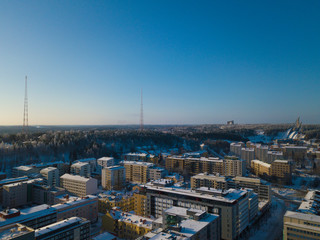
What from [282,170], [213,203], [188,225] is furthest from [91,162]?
[282,170]

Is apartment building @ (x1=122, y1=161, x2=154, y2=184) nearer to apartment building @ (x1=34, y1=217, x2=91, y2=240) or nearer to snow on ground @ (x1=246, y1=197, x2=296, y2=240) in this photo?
snow on ground @ (x1=246, y1=197, x2=296, y2=240)

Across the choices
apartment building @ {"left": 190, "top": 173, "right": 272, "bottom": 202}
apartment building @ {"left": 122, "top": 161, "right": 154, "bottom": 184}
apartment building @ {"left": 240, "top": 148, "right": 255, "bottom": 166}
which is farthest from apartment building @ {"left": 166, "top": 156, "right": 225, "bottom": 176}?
apartment building @ {"left": 240, "top": 148, "right": 255, "bottom": 166}

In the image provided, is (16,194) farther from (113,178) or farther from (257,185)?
(257,185)

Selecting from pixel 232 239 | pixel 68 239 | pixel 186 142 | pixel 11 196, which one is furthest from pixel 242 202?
pixel 186 142

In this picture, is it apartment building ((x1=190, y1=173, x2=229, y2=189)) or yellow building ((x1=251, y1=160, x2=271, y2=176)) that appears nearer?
apartment building ((x1=190, y1=173, x2=229, y2=189))

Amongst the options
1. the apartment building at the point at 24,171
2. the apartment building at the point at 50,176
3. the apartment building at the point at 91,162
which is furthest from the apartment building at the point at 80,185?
the apartment building at the point at 91,162

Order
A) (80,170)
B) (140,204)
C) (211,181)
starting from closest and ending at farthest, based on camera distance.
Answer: (140,204), (211,181), (80,170)

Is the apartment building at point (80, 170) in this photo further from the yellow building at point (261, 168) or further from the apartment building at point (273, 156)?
the apartment building at point (273, 156)
